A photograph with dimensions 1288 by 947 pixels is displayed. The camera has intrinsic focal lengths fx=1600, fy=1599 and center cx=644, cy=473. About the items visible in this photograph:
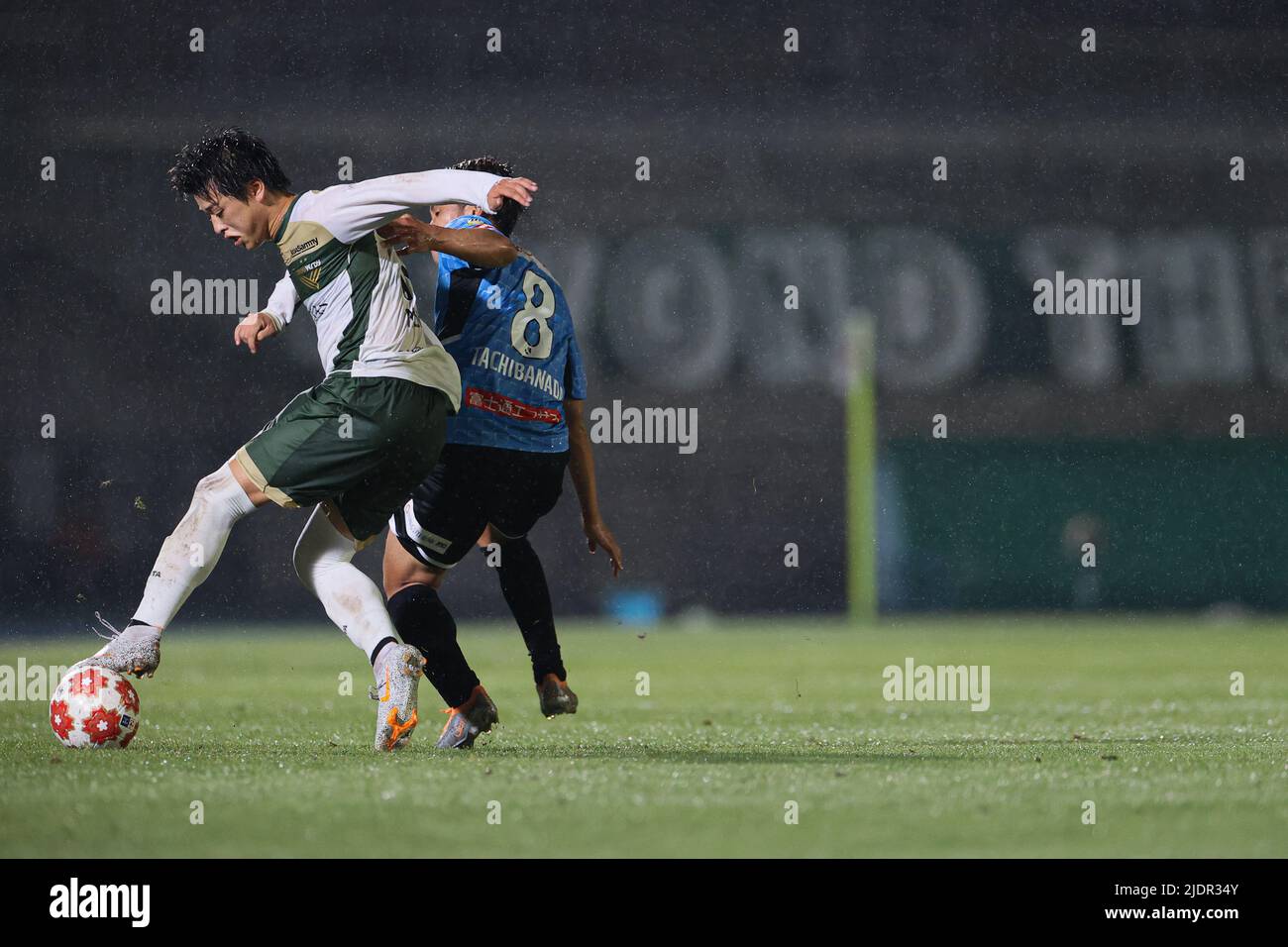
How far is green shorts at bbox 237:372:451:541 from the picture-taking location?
418 centimetres

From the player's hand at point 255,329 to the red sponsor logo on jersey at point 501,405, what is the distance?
0.65 metres

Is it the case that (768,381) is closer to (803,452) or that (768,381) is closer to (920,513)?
(803,452)

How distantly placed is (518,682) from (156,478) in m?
10.0

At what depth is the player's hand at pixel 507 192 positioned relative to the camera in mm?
3955

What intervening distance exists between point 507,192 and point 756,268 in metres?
14.3

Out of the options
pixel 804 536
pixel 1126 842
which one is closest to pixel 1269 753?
pixel 1126 842

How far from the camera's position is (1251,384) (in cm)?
1809

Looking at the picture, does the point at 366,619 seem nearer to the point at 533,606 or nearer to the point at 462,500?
the point at 462,500

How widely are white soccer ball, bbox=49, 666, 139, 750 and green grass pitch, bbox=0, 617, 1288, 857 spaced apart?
0.07 meters

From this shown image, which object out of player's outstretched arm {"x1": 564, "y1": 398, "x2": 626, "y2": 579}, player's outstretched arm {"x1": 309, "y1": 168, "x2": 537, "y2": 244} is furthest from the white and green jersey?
player's outstretched arm {"x1": 564, "y1": 398, "x2": 626, "y2": 579}

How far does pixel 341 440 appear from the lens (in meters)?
4.20

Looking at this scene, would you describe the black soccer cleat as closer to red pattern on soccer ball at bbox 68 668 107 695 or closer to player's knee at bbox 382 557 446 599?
player's knee at bbox 382 557 446 599

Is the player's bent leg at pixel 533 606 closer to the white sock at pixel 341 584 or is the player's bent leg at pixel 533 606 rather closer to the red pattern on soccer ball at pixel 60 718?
the white sock at pixel 341 584

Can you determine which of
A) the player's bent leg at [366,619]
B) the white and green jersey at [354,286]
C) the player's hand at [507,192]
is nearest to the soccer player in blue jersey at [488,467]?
the player's bent leg at [366,619]
